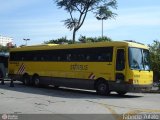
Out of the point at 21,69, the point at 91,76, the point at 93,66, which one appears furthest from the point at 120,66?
the point at 21,69

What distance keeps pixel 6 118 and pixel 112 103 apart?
22.8 ft

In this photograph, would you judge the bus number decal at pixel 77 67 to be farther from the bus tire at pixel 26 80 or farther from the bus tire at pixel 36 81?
the bus tire at pixel 26 80

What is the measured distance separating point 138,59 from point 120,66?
3.61 feet

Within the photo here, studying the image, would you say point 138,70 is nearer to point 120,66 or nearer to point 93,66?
point 120,66

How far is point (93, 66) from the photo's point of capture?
2444 centimetres

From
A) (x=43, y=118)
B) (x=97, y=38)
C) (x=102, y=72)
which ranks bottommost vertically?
(x=43, y=118)

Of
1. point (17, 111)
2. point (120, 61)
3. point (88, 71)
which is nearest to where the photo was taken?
point (17, 111)

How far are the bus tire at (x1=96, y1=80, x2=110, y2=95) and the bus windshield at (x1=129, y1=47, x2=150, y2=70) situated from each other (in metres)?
2.02

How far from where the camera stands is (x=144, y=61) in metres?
23.4

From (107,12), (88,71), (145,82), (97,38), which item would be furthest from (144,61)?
(97,38)

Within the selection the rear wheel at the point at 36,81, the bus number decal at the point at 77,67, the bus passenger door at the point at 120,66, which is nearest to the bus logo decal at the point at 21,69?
the rear wheel at the point at 36,81

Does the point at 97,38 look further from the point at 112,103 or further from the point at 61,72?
the point at 112,103

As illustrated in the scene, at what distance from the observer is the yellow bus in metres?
22.7

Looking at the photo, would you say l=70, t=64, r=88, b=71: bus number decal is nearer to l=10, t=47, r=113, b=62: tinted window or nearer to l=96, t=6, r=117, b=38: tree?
l=10, t=47, r=113, b=62: tinted window
